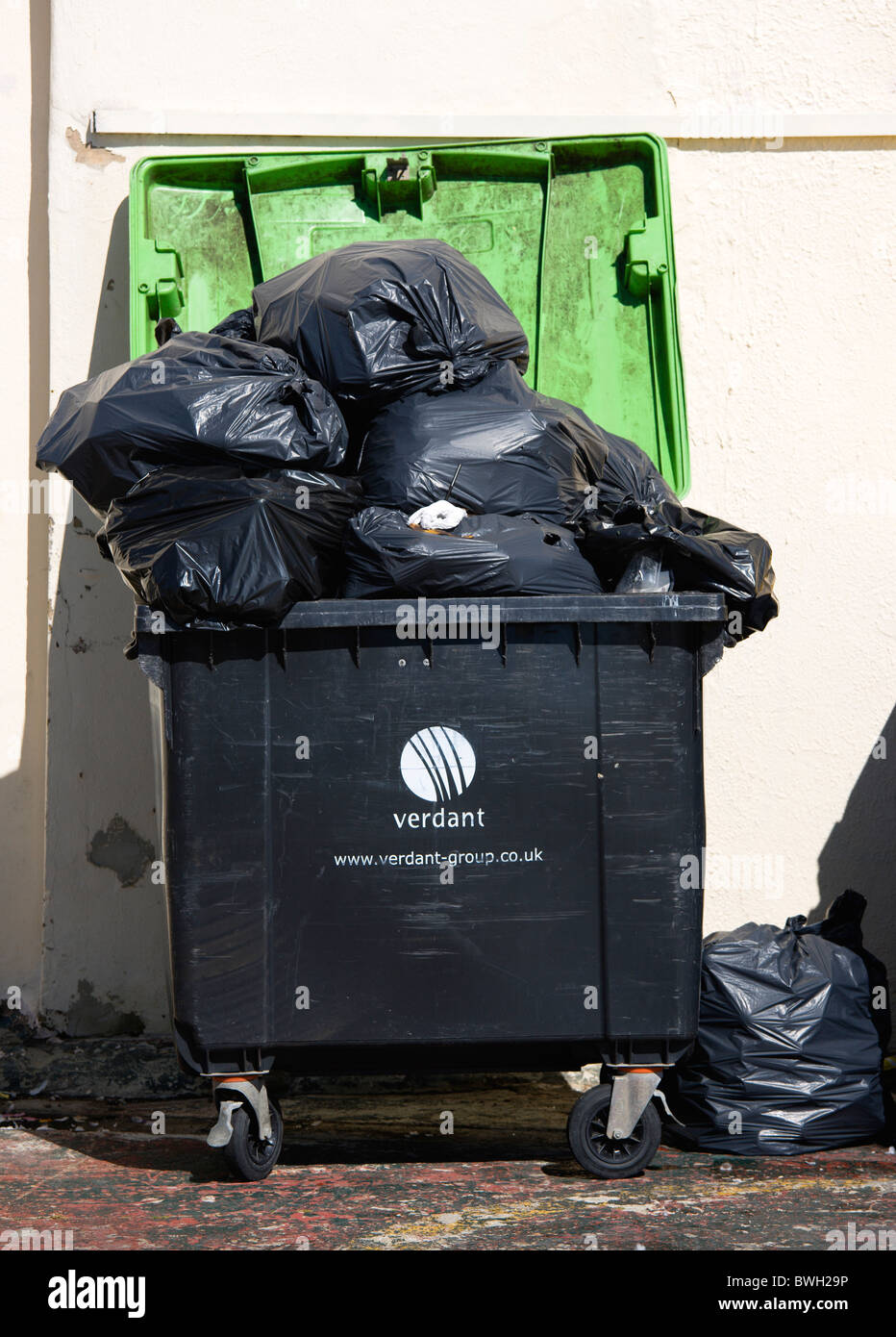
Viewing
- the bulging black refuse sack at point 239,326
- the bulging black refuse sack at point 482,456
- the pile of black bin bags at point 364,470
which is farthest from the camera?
the bulging black refuse sack at point 239,326

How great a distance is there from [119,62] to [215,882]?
2.41 meters

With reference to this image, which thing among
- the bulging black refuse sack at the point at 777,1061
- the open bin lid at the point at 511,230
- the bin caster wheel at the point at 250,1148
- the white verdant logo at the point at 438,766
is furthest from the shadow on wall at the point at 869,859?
the bin caster wheel at the point at 250,1148

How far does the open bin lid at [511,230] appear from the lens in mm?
3484

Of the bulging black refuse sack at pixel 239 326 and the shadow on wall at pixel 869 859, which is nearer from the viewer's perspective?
the bulging black refuse sack at pixel 239 326

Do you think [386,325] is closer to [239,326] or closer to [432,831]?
[239,326]

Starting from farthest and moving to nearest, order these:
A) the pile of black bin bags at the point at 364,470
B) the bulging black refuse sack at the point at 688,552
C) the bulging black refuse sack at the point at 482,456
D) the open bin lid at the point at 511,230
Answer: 1. the open bin lid at the point at 511,230
2. the bulging black refuse sack at the point at 482,456
3. the bulging black refuse sack at the point at 688,552
4. the pile of black bin bags at the point at 364,470

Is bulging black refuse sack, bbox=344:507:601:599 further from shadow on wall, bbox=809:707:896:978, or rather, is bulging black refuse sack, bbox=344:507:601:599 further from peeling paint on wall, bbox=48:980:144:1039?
peeling paint on wall, bbox=48:980:144:1039

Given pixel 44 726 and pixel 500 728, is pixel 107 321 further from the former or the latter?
pixel 500 728

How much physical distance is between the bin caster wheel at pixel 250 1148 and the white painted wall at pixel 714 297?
3.44ft

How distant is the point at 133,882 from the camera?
3529 mm

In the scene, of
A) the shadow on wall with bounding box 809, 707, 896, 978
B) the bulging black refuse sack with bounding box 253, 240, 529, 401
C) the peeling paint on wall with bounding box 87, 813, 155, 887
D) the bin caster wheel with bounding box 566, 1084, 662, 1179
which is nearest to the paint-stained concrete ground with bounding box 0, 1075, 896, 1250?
the bin caster wheel with bounding box 566, 1084, 662, 1179

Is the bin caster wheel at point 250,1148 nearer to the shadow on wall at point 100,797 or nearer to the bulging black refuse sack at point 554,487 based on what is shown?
the shadow on wall at point 100,797

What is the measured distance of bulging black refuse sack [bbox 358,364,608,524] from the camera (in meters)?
2.63

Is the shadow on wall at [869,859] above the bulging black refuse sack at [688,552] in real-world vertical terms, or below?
below
